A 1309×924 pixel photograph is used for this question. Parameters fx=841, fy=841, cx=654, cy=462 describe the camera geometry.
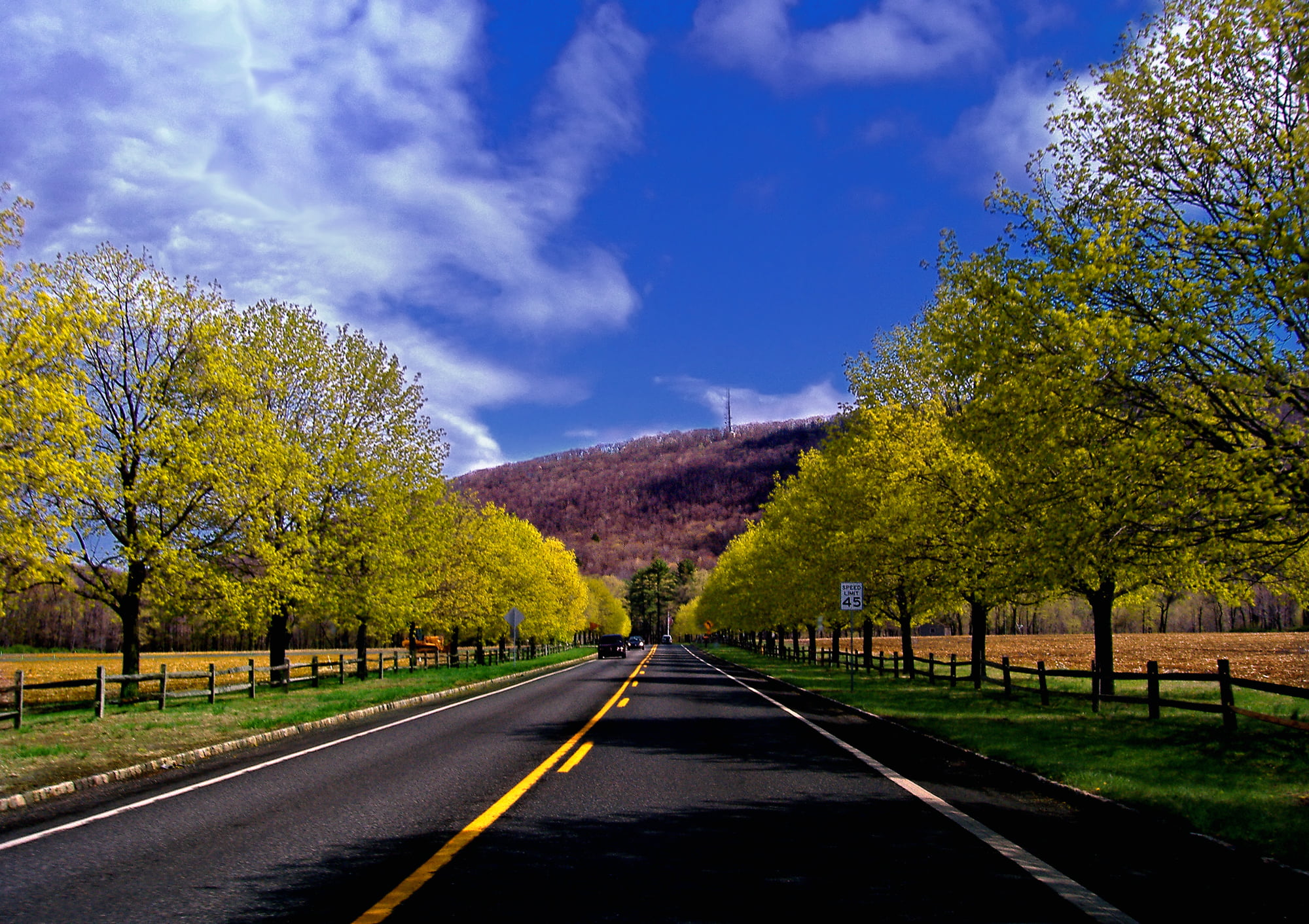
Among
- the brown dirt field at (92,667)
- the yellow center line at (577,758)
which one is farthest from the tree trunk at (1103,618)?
the brown dirt field at (92,667)

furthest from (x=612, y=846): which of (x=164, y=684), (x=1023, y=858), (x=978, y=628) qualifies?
(x=978, y=628)

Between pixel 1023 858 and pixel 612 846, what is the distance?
3.06 meters

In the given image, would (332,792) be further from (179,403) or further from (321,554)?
(321,554)

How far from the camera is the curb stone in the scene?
9.20 m

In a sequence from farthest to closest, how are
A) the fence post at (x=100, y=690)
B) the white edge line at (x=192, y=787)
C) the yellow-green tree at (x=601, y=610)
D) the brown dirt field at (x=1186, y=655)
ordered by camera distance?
the yellow-green tree at (x=601, y=610), the brown dirt field at (x=1186, y=655), the fence post at (x=100, y=690), the white edge line at (x=192, y=787)

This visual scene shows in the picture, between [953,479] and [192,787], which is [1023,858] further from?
[953,479]

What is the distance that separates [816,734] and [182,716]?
13.0m

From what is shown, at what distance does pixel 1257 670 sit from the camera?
116 ft

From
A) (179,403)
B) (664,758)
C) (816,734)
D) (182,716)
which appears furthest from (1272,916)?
(179,403)

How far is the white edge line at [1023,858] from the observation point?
16.3 feet

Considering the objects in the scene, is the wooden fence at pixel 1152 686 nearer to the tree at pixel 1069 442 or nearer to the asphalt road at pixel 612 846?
the tree at pixel 1069 442

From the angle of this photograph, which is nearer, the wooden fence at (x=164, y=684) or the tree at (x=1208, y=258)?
the tree at (x=1208, y=258)

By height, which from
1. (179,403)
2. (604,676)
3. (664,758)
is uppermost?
(179,403)

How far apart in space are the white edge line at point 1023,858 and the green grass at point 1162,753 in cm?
189
